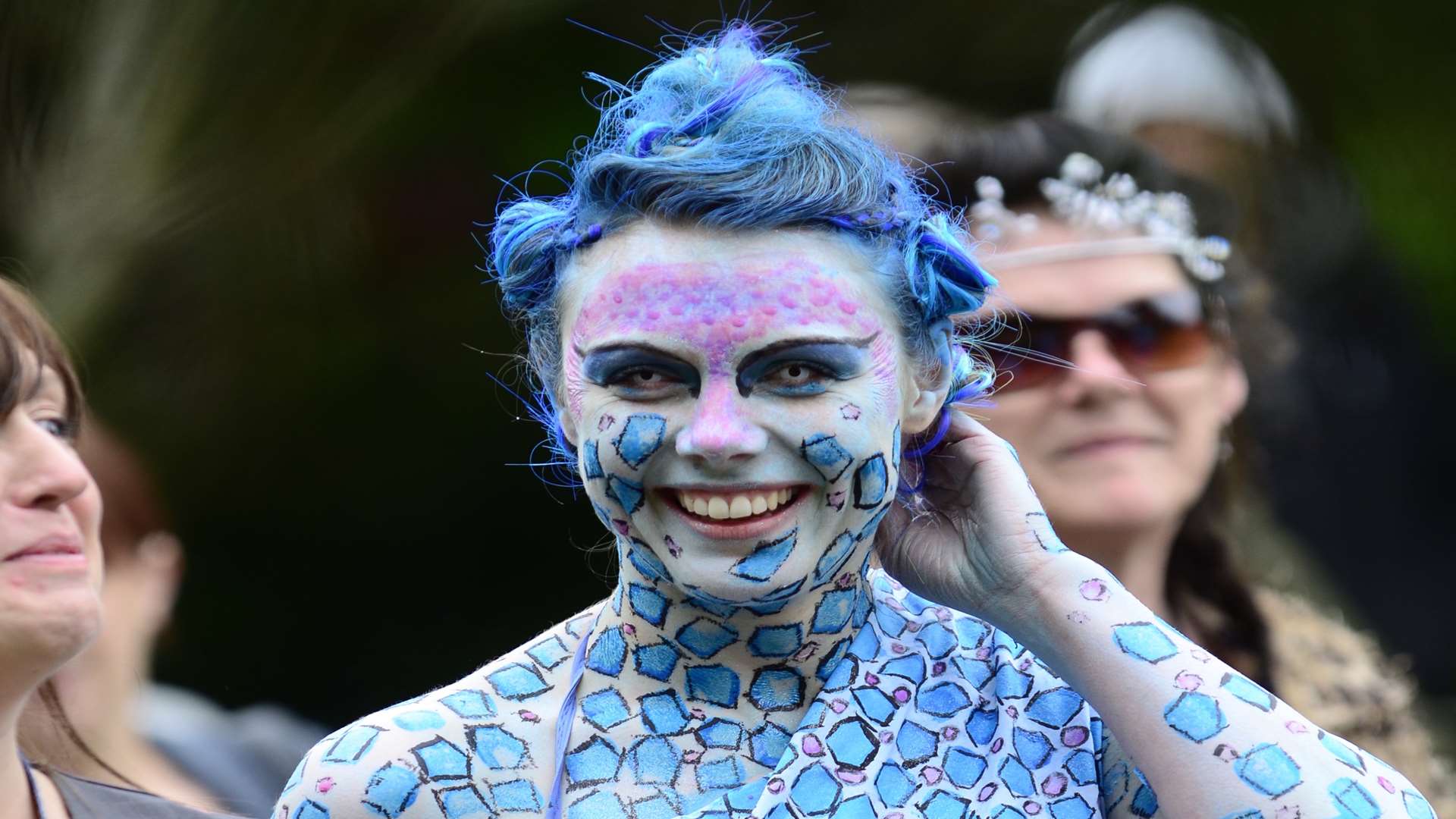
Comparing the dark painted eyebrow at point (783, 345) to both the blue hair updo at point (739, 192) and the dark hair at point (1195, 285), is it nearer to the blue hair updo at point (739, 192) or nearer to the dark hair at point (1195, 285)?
the blue hair updo at point (739, 192)

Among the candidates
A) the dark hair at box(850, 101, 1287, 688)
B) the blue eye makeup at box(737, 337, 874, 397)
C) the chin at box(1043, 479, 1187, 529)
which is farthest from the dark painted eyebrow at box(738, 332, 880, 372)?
the dark hair at box(850, 101, 1287, 688)

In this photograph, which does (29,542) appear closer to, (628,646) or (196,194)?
(628,646)

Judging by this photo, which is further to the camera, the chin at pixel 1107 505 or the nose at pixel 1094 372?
the chin at pixel 1107 505

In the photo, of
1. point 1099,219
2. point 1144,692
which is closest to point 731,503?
point 1144,692

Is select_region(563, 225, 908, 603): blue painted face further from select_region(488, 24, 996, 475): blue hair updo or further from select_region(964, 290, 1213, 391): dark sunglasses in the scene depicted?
select_region(964, 290, 1213, 391): dark sunglasses

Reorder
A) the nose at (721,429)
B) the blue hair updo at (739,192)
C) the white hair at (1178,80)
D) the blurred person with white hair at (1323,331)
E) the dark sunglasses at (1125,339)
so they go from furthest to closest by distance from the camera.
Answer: the blurred person with white hair at (1323,331)
the white hair at (1178,80)
the dark sunglasses at (1125,339)
the blue hair updo at (739,192)
the nose at (721,429)

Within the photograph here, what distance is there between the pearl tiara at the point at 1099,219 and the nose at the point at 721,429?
2439mm

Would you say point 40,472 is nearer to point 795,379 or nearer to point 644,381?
point 644,381

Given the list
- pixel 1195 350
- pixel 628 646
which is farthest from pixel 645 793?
pixel 1195 350

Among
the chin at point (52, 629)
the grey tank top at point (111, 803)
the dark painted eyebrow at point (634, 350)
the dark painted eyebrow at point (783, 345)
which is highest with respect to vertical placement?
the dark painted eyebrow at point (634, 350)

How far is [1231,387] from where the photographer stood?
205 inches

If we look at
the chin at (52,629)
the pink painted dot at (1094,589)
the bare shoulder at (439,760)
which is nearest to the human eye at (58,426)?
the chin at (52,629)

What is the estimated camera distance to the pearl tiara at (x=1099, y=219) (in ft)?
16.0

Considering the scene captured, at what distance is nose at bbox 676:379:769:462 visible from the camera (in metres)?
2.42
